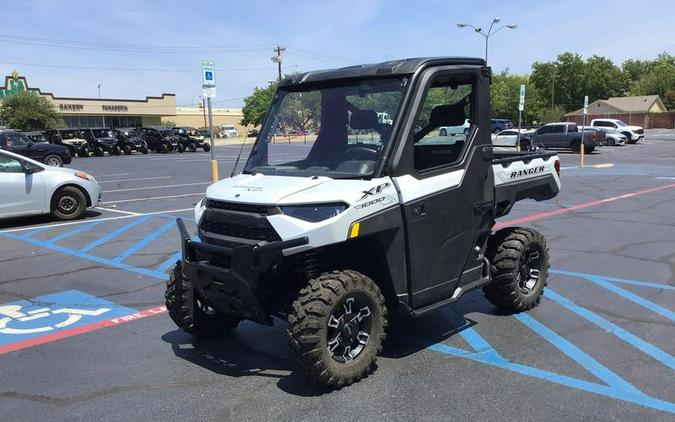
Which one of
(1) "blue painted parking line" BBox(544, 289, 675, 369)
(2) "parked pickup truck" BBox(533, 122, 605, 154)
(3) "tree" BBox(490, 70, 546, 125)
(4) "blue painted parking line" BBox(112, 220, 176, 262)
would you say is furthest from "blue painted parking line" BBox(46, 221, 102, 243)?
(3) "tree" BBox(490, 70, 546, 125)

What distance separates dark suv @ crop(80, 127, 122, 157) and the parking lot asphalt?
110 ft

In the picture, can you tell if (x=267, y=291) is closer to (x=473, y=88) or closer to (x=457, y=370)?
(x=457, y=370)

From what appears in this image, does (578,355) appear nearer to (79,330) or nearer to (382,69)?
(382,69)

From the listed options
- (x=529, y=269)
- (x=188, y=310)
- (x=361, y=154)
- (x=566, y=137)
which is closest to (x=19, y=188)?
(x=188, y=310)

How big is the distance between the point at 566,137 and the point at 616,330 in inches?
1227

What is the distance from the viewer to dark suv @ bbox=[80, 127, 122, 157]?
128 feet

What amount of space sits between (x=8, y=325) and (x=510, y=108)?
93.4m

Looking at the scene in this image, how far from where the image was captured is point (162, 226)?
10.5 m

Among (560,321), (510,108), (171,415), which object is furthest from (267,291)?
(510,108)

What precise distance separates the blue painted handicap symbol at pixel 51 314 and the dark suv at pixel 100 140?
35.8 metres

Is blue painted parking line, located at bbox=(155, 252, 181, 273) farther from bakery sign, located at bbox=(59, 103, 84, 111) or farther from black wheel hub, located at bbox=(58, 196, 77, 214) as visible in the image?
bakery sign, located at bbox=(59, 103, 84, 111)

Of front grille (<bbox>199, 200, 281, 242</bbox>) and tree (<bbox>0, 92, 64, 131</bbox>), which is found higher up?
tree (<bbox>0, 92, 64, 131</bbox>)

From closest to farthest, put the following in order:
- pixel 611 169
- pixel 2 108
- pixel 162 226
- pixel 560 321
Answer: pixel 560 321
pixel 162 226
pixel 611 169
pixel 2 108

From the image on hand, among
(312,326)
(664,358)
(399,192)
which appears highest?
(399,192)
